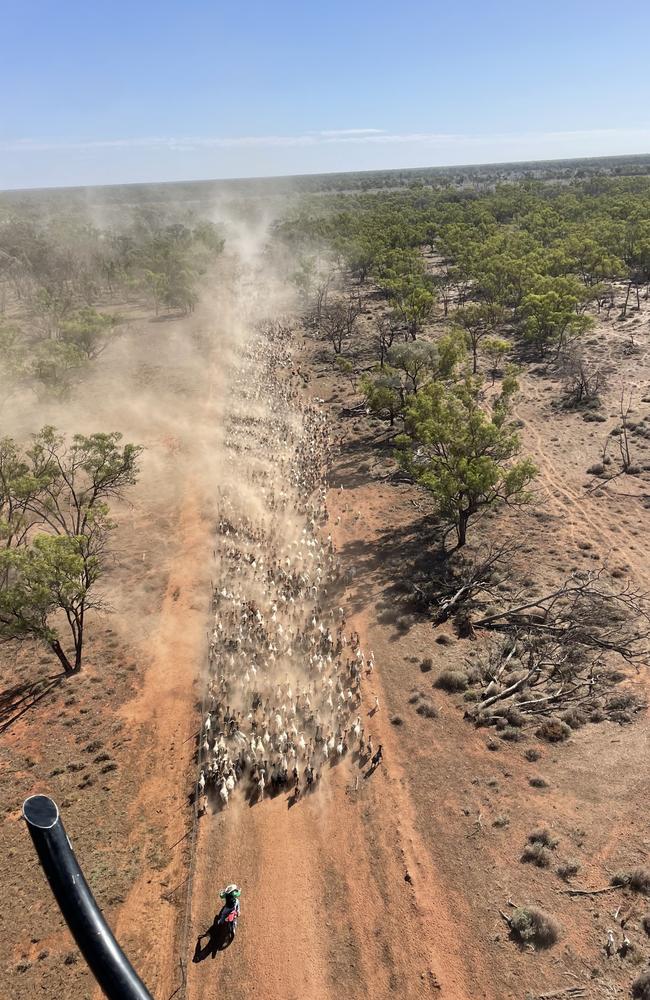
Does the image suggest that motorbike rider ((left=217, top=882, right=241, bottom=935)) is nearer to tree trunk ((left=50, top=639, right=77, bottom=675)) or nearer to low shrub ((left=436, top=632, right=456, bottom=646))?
tree trunk ((left=50, top=639, right=77, bottom=675))

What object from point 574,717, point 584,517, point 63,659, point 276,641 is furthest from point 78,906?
Result: point 584,517

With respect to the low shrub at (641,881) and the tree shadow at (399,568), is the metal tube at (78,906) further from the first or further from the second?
the tree shadow at (399,568)

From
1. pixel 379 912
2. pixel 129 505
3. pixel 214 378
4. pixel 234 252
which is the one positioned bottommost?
pixel 379 912

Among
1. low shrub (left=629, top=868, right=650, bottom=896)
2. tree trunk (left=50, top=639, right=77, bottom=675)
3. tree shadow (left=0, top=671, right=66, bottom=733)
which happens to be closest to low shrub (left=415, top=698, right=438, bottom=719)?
low shrub (left=629, top=868, right=650, bottom=896)

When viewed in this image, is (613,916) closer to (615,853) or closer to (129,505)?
(615,853)

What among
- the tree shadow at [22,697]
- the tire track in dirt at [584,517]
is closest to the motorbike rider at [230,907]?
the tree shadow at [22,697]

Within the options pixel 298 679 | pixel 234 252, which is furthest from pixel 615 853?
pixel 234 252

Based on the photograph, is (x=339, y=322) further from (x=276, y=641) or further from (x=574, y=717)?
(x=574, y=717)
